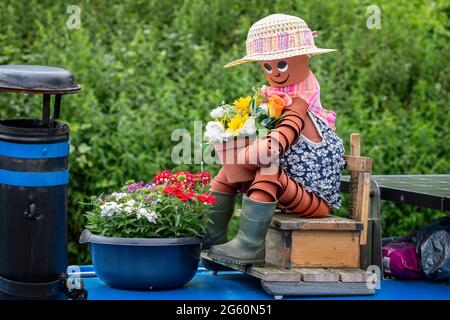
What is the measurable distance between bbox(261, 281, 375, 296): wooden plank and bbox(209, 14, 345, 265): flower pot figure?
178 mm

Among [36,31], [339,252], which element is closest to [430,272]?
[339,252]

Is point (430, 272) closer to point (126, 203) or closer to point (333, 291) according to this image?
point (333, 291)

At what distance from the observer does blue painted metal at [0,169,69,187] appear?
3.84 meters

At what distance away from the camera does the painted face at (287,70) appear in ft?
14.4

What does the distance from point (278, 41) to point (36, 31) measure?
153 inches

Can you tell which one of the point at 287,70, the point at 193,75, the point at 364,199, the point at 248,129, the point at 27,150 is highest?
the point at 193,75

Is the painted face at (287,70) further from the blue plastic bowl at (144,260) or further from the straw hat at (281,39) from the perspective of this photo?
the blue plastic bowl at (144,260)

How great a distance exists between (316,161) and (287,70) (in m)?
0.47

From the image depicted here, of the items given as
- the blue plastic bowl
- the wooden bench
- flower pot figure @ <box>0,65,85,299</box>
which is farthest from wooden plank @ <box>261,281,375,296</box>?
flower pot figure @ <box>0,65,85,299</box>

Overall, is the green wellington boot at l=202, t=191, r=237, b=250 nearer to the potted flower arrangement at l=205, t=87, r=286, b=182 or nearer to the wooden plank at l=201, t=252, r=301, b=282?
the potted flower arrangement at l=205, t=87, r=286, b=182

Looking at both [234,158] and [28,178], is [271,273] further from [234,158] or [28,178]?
[28,178]

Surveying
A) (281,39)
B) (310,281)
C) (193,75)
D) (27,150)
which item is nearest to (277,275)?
(310,281)

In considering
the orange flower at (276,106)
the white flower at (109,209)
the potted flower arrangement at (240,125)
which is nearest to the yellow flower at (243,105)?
the potted flower arrangement at (240,125)

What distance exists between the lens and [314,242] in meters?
4.29
